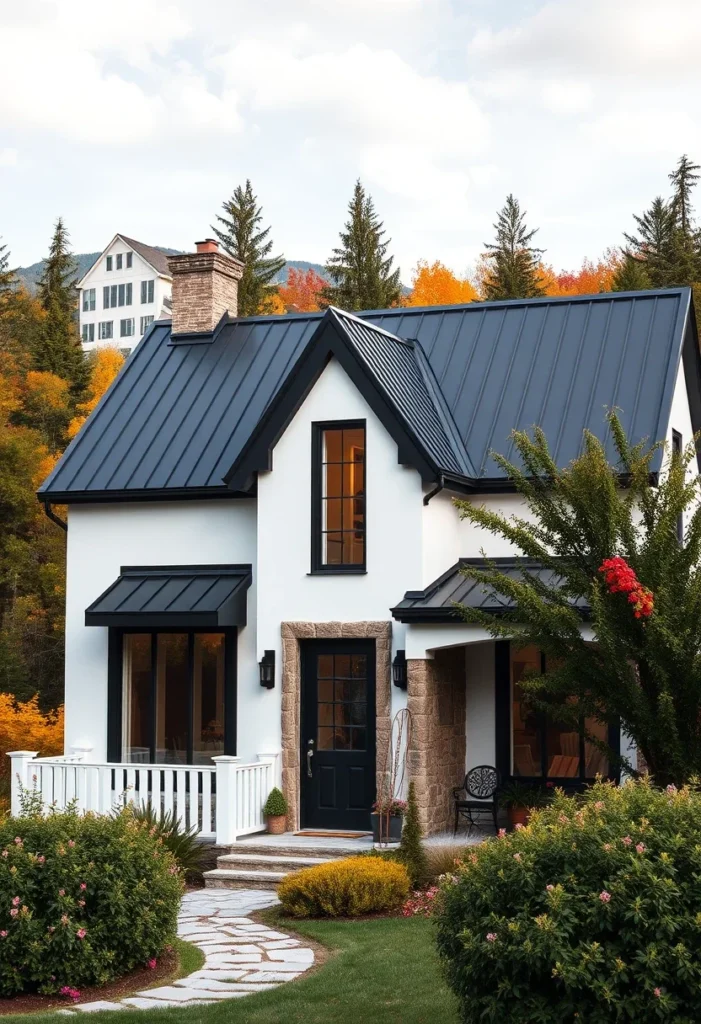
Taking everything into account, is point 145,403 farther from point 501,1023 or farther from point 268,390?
point 501,1023

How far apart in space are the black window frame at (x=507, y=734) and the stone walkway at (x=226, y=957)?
12.9 ft

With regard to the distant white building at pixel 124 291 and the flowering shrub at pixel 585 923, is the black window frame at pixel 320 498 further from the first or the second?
the distant white building at pixel 124 291

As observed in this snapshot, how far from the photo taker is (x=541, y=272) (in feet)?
191

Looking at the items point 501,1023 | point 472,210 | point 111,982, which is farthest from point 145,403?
point 472,210

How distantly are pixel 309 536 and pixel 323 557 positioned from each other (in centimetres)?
35

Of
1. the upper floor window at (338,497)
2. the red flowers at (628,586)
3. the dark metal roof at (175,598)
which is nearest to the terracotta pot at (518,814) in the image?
the upper floor window at (338,497)

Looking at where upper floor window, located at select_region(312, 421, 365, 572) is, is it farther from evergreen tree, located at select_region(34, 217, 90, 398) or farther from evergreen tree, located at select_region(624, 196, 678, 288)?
evergreen tree, located at select_region(34, 217, 90, 398)

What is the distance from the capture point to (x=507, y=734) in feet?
55.4

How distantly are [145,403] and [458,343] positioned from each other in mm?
4843

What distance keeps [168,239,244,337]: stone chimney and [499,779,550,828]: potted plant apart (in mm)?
9028

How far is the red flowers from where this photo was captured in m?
11.4

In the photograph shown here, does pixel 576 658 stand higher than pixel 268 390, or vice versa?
pixel 268 390

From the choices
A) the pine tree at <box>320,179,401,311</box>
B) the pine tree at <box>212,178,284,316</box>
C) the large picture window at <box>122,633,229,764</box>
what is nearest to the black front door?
the large picture window at <box>122,633,229,764</box>

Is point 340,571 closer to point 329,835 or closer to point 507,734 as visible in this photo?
point 507,734
